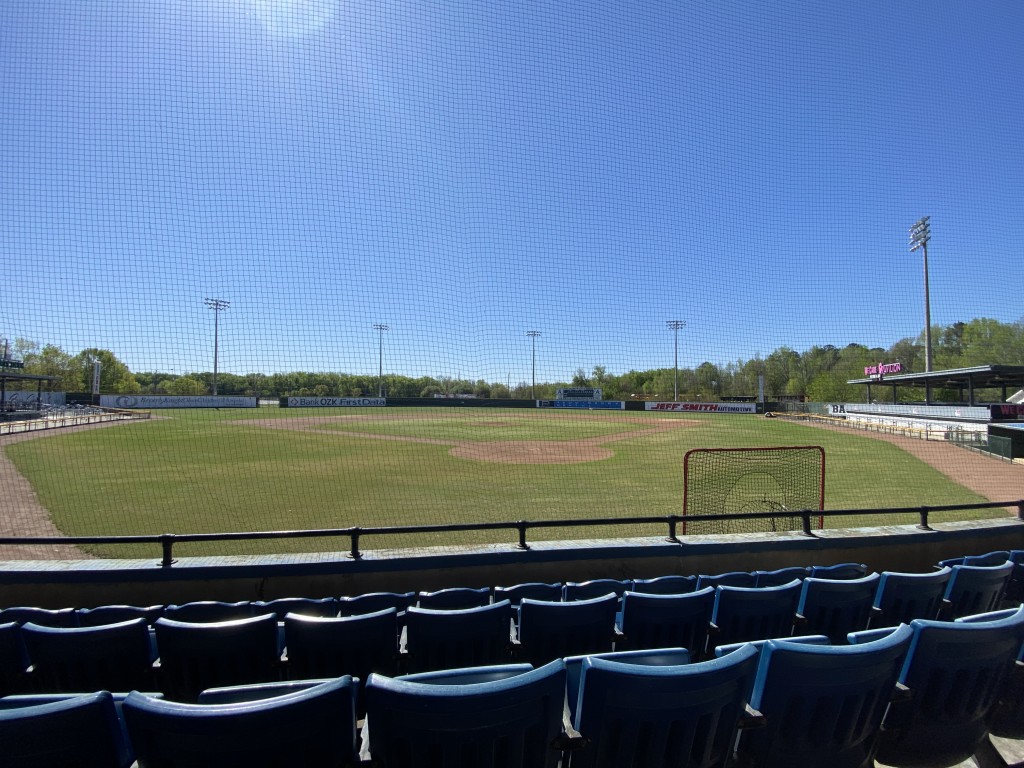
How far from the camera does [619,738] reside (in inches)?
59.3

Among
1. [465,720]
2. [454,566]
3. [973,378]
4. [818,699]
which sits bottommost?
[454,566]

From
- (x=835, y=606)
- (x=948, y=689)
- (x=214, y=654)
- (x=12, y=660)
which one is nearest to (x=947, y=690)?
(x=948, y=689)

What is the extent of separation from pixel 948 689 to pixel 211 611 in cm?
340

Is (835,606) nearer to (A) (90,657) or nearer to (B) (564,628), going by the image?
(B) (564,628)

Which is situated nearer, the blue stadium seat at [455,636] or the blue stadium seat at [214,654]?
the blue stadium seat at [214,654]

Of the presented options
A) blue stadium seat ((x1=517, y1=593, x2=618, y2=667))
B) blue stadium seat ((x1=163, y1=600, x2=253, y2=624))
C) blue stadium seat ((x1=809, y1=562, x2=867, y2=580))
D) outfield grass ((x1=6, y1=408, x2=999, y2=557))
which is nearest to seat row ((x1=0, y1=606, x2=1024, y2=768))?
blue stadium seat ((x1=517, y1=593, x2=618, y2=667))

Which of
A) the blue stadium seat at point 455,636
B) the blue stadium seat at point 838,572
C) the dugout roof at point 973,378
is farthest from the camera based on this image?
the dugout roof at point 973,378

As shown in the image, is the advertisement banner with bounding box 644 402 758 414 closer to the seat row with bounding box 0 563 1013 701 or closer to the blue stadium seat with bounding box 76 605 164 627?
the seat row with bounding box 0 563 1013 701

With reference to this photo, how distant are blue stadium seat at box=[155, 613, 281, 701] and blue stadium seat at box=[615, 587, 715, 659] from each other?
1.68 m

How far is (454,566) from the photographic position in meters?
3.89

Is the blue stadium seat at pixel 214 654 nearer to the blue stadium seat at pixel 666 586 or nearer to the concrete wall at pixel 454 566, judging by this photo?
the concrete wall at pixel 454 566

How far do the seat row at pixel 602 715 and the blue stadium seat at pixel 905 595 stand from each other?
3.21ft

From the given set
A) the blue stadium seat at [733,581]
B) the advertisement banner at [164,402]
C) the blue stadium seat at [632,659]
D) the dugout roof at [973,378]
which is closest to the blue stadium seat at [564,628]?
the blue stadium seat at [632,659]

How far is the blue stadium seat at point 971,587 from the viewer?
2.95 m
